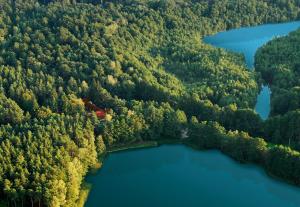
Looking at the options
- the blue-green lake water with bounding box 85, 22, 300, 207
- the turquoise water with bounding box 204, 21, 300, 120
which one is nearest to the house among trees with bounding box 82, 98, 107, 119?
the blue-green lake water with bounding box 85, 22, 300, 207

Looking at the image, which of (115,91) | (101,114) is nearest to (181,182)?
(101,114)

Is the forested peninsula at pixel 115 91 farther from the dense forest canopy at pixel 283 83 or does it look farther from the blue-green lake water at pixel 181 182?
the blue-green lake water at pixel 181 182

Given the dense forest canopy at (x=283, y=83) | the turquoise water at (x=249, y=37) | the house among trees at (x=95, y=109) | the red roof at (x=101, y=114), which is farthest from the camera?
the turquoise water at (x=249, y=37)

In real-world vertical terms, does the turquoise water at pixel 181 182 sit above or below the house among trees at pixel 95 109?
below

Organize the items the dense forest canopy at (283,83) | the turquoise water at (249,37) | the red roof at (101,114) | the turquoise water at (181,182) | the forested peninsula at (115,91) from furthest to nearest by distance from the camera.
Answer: the turquoise water at (249,37)
the red roof at (101,114)
the dense forest canopy at (283,83)
the forested peninsula at (115,91)
the turquoise water at (181,182)

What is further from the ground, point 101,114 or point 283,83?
point 283,83

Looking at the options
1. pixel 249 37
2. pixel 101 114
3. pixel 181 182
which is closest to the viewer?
pixel 181 182

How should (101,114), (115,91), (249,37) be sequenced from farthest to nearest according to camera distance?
(249,37)
(115,91)
(101,114)

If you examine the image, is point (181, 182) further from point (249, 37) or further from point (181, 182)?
point (249, 37)

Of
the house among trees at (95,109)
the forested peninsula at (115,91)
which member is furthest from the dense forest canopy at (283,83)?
the house among trees at (95,109)

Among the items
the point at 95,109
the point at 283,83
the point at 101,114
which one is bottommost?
the point at 95,109
